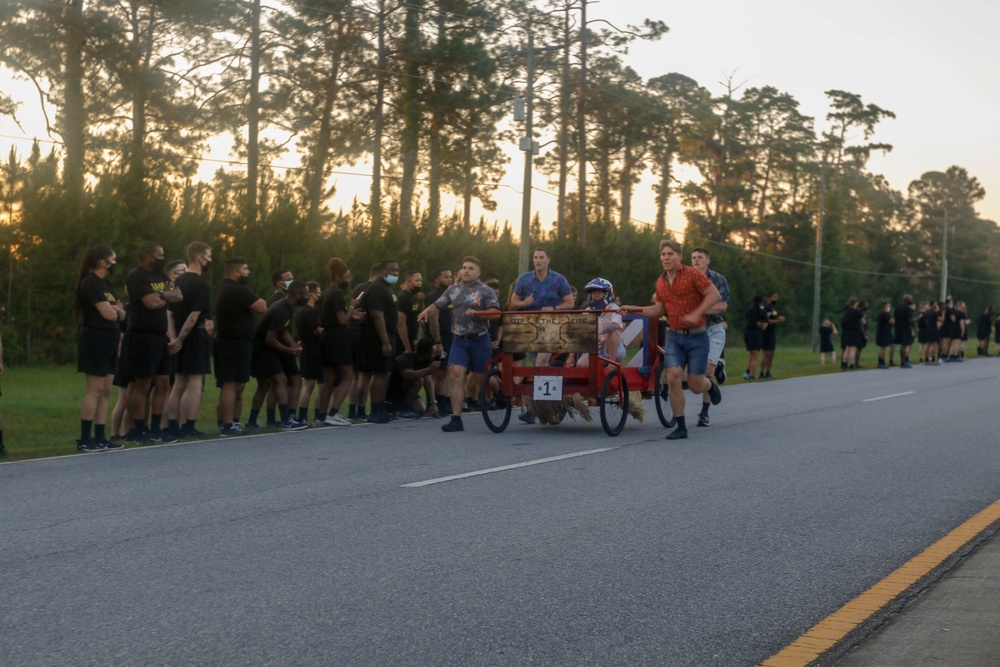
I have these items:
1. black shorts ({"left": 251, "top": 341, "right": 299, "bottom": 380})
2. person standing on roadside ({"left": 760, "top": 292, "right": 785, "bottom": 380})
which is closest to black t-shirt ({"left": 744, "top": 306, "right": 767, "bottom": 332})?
person standing on roadside ({"left": 760, "top": 292, "right": 785, "bottom": 380})

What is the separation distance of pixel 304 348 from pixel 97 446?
424 centimetres

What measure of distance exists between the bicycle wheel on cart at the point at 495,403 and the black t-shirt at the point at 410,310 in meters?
2.45

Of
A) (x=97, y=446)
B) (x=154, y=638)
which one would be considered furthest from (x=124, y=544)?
(x=97, y=446)

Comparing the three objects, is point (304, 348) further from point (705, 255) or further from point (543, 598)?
point (543, 598)

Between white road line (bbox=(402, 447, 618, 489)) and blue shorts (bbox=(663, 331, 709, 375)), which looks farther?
blue shorts (bbox=(663, 331, 709, 375))

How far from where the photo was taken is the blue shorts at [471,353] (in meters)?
14.4

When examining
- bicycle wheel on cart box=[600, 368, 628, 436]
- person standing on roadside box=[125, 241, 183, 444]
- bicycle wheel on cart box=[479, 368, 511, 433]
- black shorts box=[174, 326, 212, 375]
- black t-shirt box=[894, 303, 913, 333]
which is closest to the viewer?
person standing on roadside box=[125, 241, 183, 444]

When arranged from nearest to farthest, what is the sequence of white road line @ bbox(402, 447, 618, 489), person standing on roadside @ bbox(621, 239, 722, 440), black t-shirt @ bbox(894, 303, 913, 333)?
white road line @ bbox(402, 447, 618, 489), person standing on roadside @ bbox(621, 239, 722, 440), black t-shirt @ bbox(894, 303, 913, 333)

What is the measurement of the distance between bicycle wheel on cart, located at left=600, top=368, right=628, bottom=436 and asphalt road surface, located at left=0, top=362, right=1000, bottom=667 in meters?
0.50

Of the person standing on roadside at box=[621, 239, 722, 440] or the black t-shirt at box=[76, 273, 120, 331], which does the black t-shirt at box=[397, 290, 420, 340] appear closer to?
the person standing on roadside at box=[621, 239, 722, 440]

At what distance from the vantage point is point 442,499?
350 inches

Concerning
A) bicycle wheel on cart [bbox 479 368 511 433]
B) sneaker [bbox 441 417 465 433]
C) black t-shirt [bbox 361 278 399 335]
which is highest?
black t-shirt [bbox 361 278 399 335]

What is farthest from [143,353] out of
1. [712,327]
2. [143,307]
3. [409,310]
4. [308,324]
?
[712,327]

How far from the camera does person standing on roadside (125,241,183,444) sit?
1239 cm
